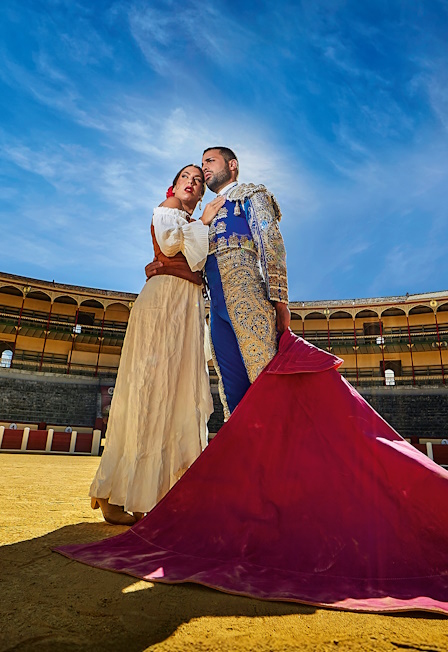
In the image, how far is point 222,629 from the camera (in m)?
0.76

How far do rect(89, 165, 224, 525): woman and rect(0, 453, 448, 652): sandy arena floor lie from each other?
0.82m

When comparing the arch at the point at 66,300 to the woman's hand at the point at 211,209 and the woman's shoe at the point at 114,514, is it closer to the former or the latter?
the woman's hand at the point at 211,209

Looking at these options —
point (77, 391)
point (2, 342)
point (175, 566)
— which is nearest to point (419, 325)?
point (77, 391)

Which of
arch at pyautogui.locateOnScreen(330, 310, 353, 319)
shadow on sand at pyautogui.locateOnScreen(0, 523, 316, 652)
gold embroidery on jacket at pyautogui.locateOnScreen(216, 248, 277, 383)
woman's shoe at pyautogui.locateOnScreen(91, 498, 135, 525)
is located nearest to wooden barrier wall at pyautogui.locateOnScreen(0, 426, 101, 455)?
woman's shoe at pyautogui.locateOnScreen(91, 498, 135, 525)

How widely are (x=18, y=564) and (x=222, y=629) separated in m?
0.72

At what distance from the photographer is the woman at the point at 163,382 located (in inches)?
76.7

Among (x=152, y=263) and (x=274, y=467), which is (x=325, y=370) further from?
(x=152, y=263)

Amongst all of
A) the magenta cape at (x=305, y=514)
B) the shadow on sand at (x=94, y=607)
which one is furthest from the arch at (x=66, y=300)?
the shadow on sand at (x=94, y=607)

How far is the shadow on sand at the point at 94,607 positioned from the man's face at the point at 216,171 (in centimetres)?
205

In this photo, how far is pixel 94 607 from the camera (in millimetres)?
844

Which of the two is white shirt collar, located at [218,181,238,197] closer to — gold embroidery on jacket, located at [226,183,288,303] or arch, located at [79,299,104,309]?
gold embroidery on jacket, located at [226,183,288,303]

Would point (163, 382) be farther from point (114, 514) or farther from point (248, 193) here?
point (248, 193)

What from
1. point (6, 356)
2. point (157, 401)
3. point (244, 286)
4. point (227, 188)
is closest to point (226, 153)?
point (227, 188)

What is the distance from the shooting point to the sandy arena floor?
0.69m
